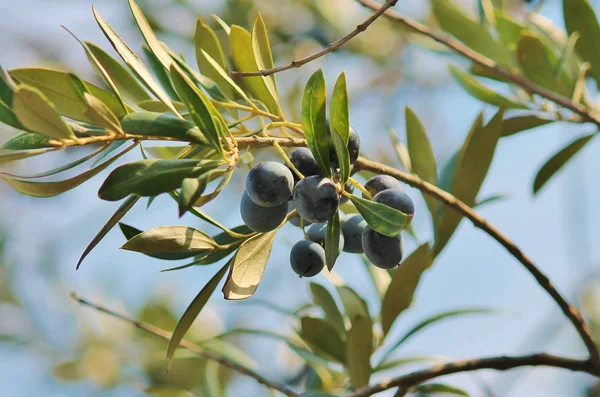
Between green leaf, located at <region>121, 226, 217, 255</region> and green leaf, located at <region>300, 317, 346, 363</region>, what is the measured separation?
15.5 inches

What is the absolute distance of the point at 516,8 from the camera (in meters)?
3.19

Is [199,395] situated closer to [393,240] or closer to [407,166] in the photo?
[407,166]

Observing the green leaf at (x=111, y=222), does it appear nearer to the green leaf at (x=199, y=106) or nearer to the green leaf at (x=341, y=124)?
the green leaf at (x=199, y=106)

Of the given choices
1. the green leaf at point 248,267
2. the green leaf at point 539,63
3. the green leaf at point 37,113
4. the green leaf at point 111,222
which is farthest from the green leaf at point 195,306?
the green leaf at point 539,63

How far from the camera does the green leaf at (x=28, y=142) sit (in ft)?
2.43

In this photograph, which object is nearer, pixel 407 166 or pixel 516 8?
pixel 407 166

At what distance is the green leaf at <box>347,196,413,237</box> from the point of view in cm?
70

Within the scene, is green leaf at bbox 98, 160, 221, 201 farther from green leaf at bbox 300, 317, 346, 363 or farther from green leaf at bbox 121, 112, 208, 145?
green leaf at bbox 300, 317, 346, 363

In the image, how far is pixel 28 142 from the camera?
29.9 inches

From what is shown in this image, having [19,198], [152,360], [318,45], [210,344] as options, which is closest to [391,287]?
[210,344]

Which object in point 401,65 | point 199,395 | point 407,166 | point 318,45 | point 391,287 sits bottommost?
point 199,395

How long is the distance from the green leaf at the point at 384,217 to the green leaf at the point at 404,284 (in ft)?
0.92

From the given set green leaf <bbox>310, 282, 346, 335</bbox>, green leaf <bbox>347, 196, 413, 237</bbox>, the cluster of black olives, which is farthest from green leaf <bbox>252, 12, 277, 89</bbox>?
green leaf <bbox>310, 282, 346, 335</bbox>

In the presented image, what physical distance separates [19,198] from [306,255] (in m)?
3.13
